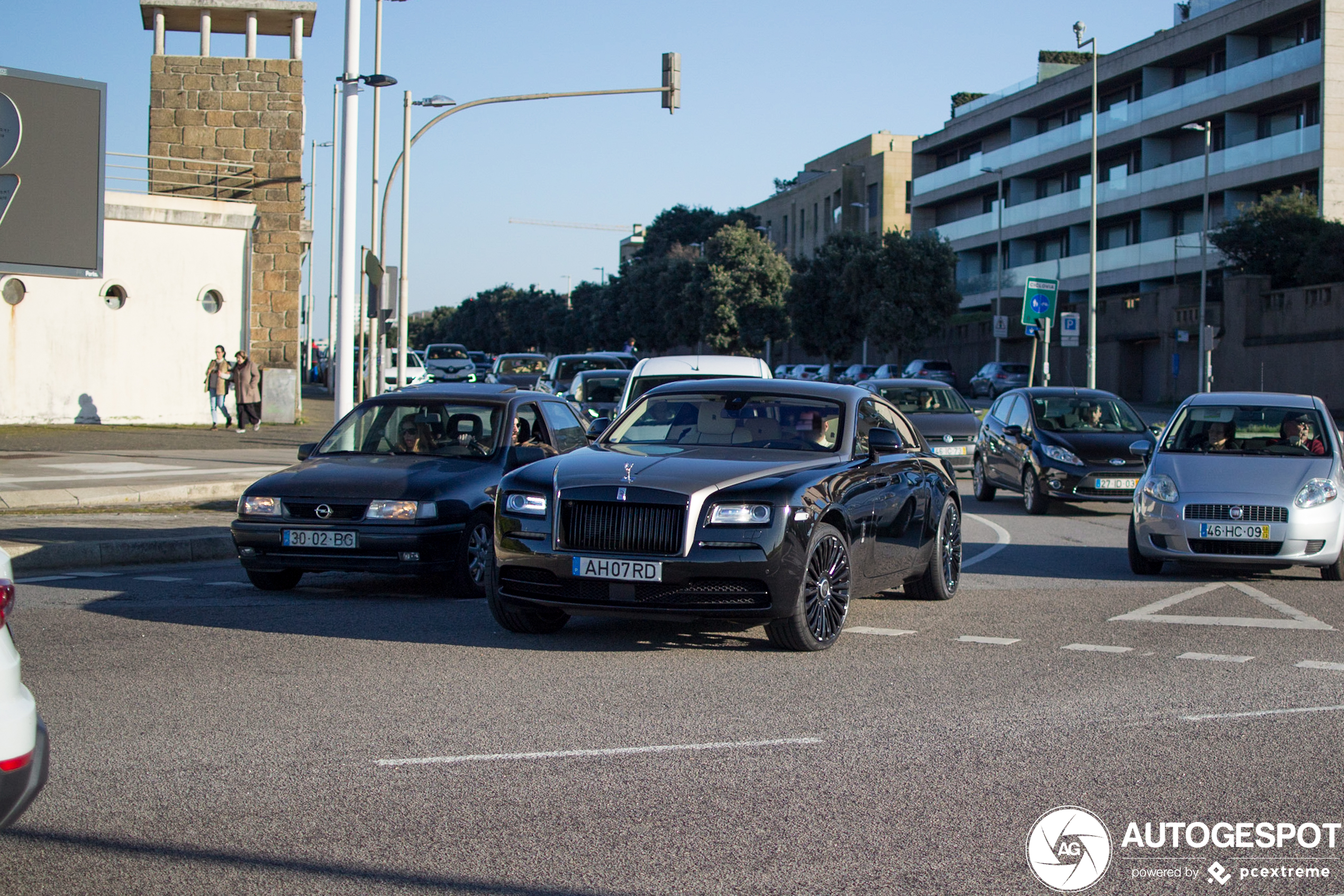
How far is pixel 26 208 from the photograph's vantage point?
19891 mm

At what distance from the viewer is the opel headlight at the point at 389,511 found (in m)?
9.76

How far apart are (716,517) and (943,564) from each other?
9.93ft

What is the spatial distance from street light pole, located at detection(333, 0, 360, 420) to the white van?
3463mm

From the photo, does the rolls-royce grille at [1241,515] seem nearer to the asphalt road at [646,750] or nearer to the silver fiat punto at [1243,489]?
the silver fiat punto at [1243,489]

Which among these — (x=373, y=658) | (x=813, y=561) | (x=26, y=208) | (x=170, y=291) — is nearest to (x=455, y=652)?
(x=373, y=658)

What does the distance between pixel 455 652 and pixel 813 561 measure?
205cm

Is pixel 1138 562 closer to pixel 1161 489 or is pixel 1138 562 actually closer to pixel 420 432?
pixel 1161 489

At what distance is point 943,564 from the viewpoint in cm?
1002

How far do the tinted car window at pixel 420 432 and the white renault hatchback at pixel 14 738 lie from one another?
7.18 metres

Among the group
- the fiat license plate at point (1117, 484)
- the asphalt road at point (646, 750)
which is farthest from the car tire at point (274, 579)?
the fiat license plate at point (1117, 484)

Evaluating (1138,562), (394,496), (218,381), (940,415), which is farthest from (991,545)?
(218,381)

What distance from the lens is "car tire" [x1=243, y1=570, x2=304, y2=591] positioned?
10.3 m

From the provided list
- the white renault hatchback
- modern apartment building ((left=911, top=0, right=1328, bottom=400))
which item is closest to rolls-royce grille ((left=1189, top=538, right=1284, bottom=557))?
the white renault hatchback

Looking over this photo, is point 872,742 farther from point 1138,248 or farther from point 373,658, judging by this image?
point 1138,248
